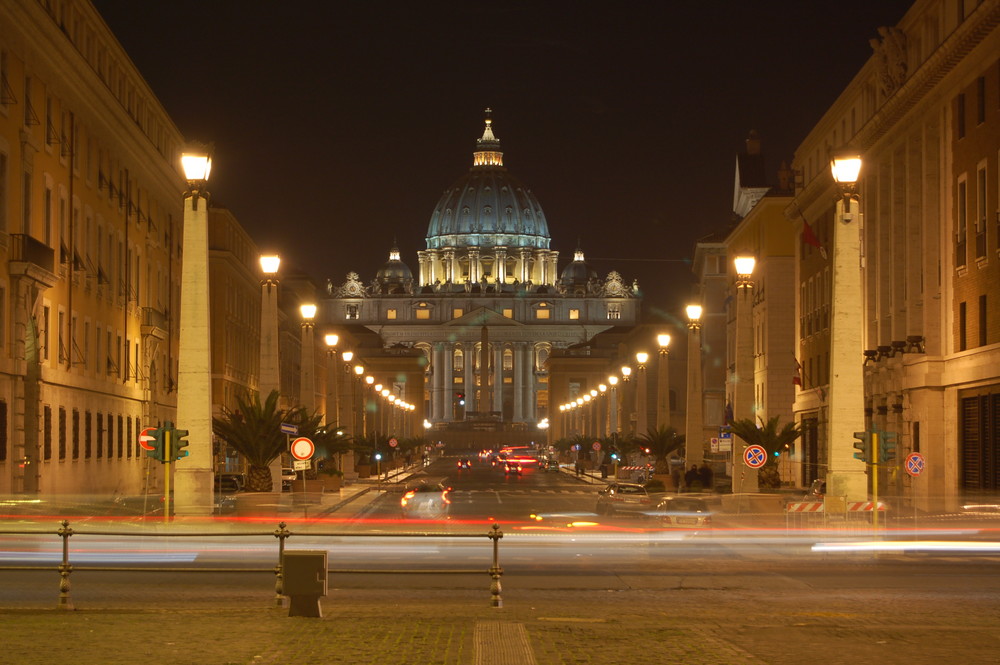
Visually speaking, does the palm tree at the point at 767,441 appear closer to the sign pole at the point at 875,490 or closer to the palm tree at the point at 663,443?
the sign pole at the point at 875,490

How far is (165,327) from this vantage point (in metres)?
64.4

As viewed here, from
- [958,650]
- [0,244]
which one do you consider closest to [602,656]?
[958,650]

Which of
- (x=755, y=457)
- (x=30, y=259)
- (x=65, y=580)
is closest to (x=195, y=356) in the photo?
(x=65, y=580)

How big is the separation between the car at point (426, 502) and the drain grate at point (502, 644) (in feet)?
82.3

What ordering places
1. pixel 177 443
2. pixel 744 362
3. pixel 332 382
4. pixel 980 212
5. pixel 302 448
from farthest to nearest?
1. pixel 332 382
2. pixel 744 362
3. pixel 980 212
4. pixel 302 448
5. pixel 177 443

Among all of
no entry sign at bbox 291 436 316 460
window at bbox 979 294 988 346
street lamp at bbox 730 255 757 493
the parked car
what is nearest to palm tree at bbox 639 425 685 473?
street lamp at bbox 730 255 757 493

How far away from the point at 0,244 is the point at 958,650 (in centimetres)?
2815

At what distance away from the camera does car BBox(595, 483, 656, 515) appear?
37.9 meters

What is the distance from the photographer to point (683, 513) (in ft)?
110

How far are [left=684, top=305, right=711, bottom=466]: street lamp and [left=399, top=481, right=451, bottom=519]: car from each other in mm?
8100

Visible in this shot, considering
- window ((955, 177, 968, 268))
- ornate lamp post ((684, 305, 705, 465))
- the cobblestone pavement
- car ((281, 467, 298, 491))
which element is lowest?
Result: the cobblestone pavement

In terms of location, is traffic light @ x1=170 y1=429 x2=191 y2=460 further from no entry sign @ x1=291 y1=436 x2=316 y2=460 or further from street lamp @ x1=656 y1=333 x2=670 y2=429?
street lamp @ x1=656 y1=333 x2=670 y2=429

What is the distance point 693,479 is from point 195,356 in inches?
1199

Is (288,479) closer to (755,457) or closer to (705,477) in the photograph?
(705,477)
